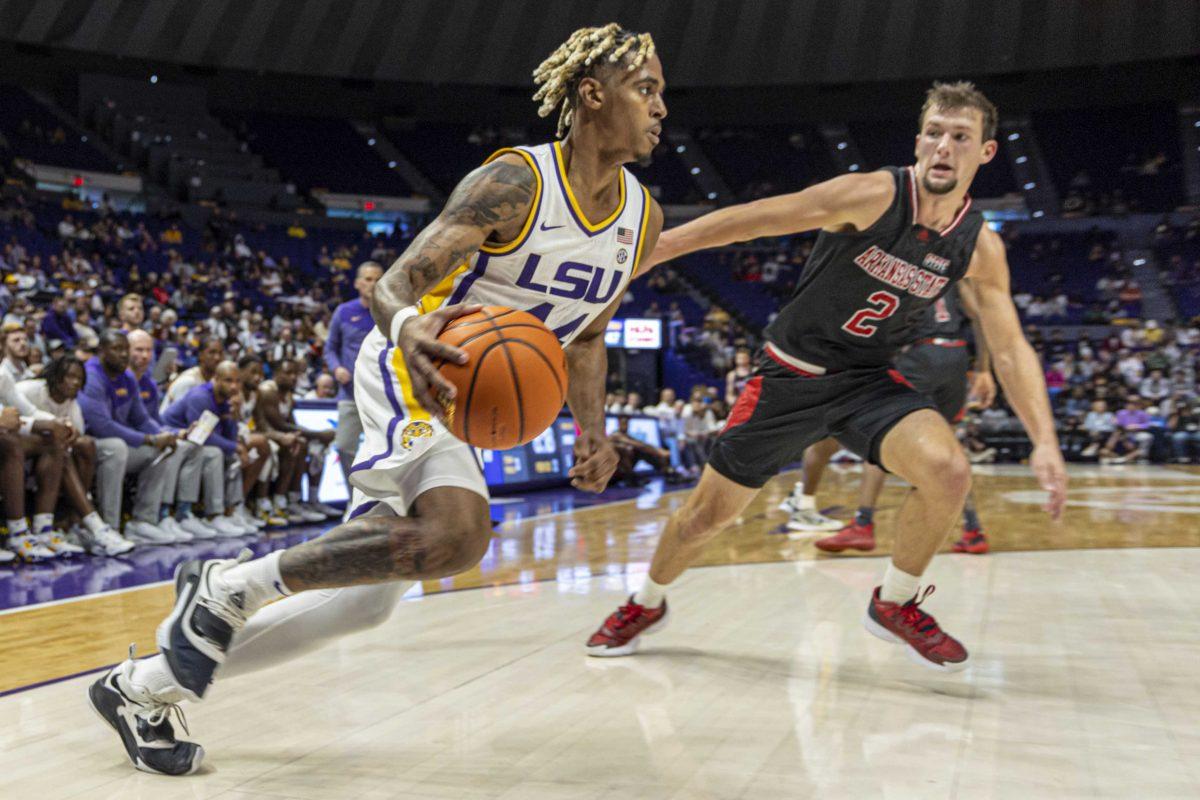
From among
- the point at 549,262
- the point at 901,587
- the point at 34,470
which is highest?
the point at 549,262

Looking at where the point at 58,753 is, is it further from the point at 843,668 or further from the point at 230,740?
the point at 843,668

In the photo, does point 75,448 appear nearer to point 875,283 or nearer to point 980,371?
point 875,283

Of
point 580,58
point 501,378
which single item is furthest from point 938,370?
point 501,378

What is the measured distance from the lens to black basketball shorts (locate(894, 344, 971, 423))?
6.18 meters

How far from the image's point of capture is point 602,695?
3.29m

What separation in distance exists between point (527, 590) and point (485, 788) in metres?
2.81

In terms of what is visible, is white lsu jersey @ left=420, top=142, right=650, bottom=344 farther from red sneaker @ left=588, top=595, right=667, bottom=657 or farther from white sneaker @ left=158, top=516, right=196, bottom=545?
white sneaker @ left=158, top=516, right=196, bottom=545

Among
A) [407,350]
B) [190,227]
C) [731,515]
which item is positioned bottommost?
[731,515]

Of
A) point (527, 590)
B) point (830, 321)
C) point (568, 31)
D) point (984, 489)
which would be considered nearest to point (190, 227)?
point (568, 31)

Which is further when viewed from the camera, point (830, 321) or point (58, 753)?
point (830, 321)

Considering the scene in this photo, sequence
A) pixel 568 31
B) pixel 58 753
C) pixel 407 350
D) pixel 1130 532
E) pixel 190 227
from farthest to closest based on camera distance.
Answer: pixel 190 227, pixel 568 31, pixel 1130 532, pixel 58 753, pixel 407 350

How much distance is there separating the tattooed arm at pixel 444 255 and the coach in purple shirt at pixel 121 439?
5.13 m

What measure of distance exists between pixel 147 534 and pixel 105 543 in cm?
56

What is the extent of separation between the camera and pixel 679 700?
3.24m
